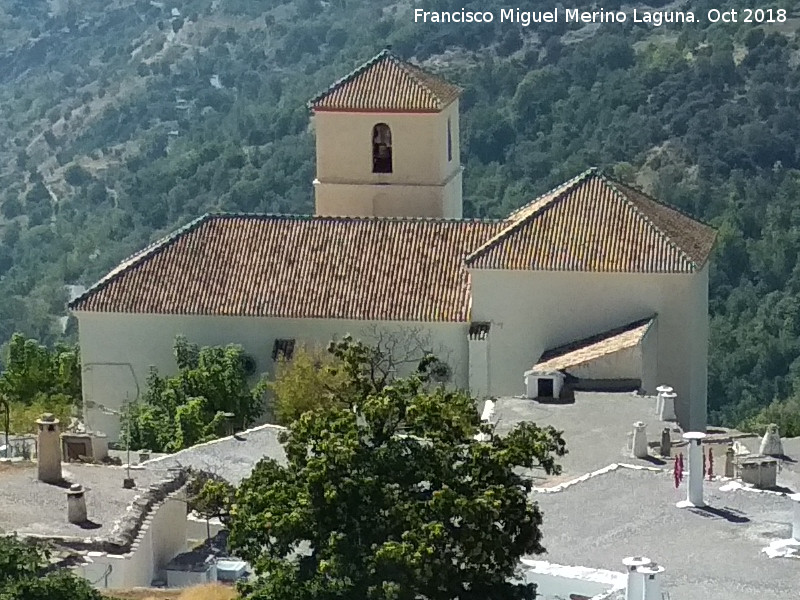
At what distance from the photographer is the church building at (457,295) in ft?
127

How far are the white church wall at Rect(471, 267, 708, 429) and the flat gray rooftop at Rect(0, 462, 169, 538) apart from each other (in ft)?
25.9

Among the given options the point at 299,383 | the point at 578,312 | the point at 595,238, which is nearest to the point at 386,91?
the point at 595,238

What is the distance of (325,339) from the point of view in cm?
3994

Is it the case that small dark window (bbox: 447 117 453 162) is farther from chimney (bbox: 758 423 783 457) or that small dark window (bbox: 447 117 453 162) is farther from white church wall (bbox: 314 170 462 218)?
chimney (bbox: 758 423 783 457)

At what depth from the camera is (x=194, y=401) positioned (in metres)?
38.7

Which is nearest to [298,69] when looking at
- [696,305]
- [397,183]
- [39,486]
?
[397,183]

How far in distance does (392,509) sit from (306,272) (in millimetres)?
16644

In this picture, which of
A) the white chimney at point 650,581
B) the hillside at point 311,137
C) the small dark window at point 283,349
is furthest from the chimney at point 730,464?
the hillside at point 311,137

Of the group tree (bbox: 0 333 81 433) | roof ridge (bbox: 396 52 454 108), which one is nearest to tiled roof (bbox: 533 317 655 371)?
roof ridge (bbox: 396 52 454 108)

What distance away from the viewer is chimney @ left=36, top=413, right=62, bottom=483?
31500 millimetres

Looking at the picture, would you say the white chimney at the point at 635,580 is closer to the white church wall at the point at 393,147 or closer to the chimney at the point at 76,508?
the chimney at the point at 76,508

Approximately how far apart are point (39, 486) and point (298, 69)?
61.6m

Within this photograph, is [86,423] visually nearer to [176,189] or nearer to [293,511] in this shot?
[293,511]

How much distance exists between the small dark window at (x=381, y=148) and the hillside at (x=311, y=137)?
39.3 feet
